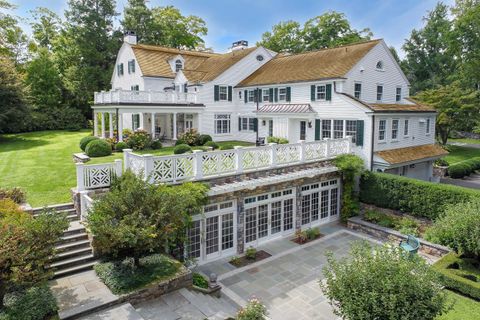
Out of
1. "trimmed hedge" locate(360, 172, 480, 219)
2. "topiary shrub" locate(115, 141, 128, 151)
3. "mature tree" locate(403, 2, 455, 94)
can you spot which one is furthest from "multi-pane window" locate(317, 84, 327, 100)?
"mature tree" locate(403, 2, 455, 94)

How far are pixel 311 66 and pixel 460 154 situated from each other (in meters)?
20.0

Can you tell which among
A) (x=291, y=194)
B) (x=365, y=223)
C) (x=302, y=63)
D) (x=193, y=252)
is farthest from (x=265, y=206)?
(x=302, y=63)

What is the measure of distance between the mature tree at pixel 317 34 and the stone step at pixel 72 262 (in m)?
37.4

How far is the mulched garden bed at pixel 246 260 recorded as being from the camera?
12.7 metres

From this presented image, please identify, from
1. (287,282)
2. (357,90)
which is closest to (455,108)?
(357,90)

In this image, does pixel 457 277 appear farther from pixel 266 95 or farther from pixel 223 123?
pixel 223 123

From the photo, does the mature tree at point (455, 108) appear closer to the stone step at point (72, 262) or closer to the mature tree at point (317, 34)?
the mature tree at point (317, 34)

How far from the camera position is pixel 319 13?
4078 cm

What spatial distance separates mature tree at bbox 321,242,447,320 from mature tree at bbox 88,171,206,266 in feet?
15.1

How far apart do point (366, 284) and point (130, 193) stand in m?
6.23

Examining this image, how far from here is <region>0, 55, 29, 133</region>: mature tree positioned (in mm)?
26938

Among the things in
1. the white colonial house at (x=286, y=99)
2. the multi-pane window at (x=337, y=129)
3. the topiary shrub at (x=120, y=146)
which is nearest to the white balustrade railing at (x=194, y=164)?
the multi-pane window at (x=337, y=129)

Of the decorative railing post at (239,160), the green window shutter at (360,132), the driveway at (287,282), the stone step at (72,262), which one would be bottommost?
the driveway at (287,282)

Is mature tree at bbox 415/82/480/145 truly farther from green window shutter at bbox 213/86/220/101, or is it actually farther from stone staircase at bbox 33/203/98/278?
stone staircase at bbox 33/203/98/278
